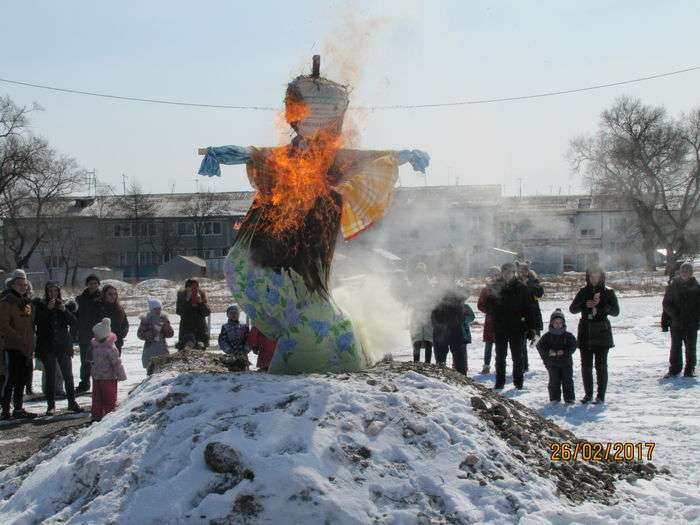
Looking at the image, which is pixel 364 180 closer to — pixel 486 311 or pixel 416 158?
pixel 416 158

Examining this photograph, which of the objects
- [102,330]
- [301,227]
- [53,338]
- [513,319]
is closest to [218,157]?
[301,227]

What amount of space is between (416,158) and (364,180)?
546 millimetres

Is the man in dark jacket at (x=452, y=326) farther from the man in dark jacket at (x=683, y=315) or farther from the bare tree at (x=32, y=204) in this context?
the bare tree at (x=32, y=204)

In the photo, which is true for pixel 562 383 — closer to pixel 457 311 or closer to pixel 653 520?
pixel 457 311

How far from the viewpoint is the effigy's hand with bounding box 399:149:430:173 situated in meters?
7.12

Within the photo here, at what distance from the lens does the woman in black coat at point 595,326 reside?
354 inches

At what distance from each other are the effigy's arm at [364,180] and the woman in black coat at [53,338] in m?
4.61

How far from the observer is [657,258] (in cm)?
5903

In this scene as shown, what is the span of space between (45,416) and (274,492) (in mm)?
5803

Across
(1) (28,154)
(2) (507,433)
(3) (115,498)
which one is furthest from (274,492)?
(1) (28,154)

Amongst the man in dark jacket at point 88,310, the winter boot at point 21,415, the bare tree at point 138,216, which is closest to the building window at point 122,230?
the bare tree at point 138,216

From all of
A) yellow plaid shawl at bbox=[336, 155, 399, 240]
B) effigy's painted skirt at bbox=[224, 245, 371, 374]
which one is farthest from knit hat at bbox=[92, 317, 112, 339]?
yellow plaid shawl at bbox=[336, 155, 399, 240]

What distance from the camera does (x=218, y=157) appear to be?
6.62m
